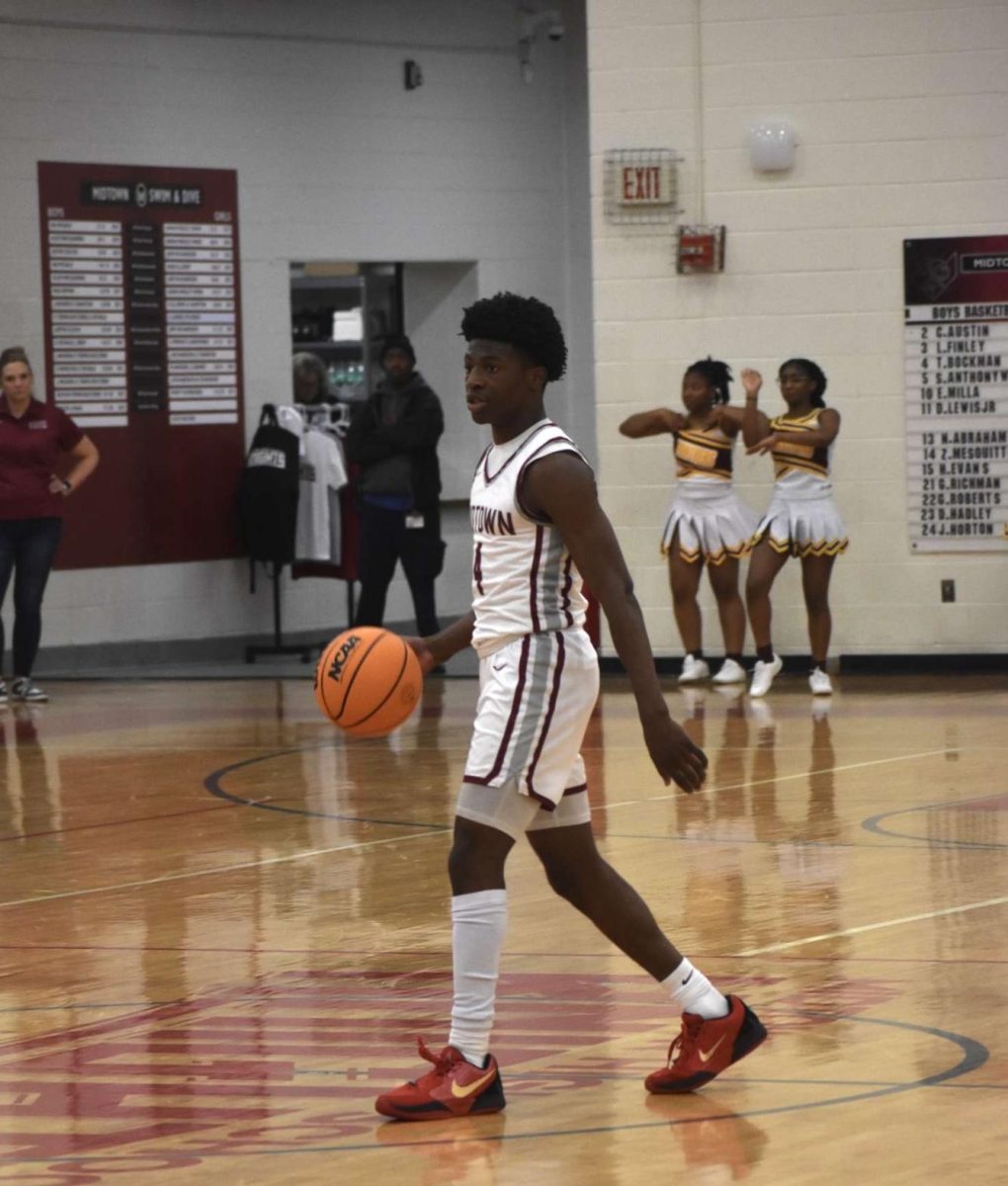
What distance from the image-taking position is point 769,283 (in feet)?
44.7

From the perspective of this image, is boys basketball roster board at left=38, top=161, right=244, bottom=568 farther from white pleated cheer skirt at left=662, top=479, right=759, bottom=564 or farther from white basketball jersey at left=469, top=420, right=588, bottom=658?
white basketball jersey at left=469, top=420, right=588, bottom=658

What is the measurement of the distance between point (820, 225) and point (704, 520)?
1902mm

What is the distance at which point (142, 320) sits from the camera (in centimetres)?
1541

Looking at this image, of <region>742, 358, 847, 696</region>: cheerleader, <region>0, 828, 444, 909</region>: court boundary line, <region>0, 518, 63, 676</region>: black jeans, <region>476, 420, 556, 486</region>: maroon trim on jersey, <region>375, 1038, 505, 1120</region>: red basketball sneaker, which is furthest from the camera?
<region>0, 518, 63, 676</region>: black jeans

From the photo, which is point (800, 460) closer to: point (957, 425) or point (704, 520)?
point (704, 520)

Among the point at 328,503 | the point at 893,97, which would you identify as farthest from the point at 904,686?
the point at 328,503

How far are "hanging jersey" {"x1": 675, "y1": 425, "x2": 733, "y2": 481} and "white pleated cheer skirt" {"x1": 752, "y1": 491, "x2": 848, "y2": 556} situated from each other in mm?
443

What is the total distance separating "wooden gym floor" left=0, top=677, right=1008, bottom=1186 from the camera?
4.41 m

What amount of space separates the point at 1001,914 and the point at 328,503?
938 cm

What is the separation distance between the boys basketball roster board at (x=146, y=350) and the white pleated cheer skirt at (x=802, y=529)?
4514 millimetres

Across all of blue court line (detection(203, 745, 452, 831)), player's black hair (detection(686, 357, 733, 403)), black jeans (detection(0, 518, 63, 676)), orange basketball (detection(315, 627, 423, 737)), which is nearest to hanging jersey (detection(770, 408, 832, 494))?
player's black hair (detection(686, 357, 733, 403))

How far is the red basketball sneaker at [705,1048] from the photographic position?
15.6 feet

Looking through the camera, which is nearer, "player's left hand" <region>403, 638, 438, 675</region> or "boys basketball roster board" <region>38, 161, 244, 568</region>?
"player's left hand" <region>403, 638, 438, 675</region>

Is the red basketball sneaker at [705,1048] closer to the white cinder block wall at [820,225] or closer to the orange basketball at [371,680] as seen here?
the orange basketball at [371,680]
